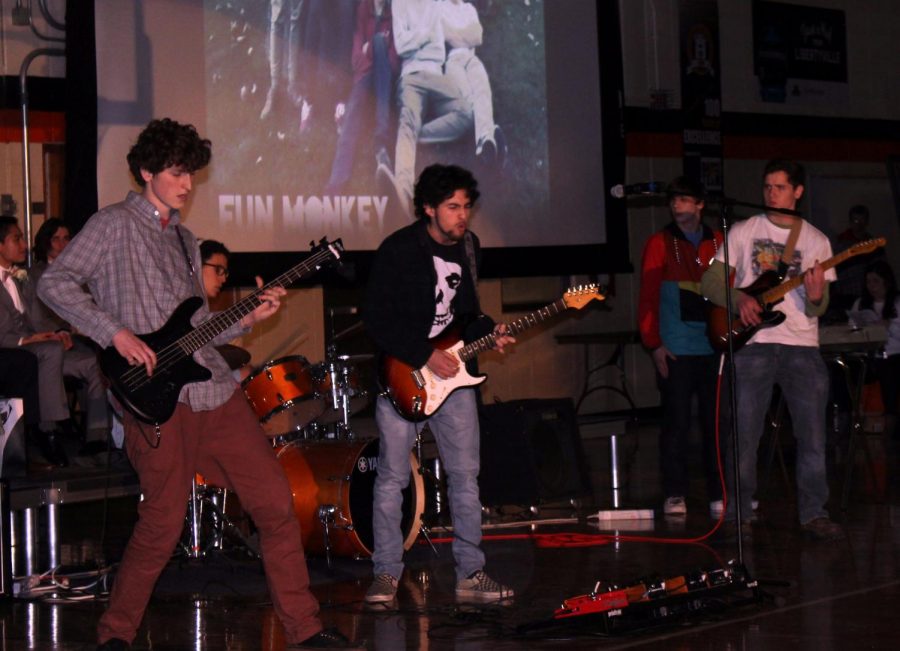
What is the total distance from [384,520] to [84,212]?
143 inches

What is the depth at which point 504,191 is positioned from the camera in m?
11.4

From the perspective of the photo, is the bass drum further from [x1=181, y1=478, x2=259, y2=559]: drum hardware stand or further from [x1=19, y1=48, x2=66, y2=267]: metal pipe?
[x1=19, y1=48, x2=66, y2=267]: metal pipe

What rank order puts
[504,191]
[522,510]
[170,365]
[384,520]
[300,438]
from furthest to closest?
[504,191] < [522,510] < [300,438] < [384,520] < [170,365]

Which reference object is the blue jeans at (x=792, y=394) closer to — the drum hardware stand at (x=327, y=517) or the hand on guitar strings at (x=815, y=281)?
the hand on guitar strings at (x=815, y=281)

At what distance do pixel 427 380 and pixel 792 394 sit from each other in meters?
2.33

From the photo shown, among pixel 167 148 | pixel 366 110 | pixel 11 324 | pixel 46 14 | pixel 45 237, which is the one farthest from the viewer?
pixel 366 110

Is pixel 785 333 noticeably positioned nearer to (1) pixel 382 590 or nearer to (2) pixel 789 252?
(2) pixel 789 252

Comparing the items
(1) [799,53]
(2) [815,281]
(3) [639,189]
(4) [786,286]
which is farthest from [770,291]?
(1) [799,53]

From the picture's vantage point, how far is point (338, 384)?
25.0 feet

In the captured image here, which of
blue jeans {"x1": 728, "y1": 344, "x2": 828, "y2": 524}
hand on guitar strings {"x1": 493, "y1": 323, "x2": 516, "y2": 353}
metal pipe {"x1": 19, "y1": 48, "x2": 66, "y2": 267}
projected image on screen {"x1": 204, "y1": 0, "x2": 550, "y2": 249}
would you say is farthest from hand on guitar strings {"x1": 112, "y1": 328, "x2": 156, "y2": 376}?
metal pipe {"x1": 19, "y1": 48, "x2": 66, "y2": 267}

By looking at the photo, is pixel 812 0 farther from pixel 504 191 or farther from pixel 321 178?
pixel 321 178

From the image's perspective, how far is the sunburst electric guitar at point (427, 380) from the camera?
6.33 m

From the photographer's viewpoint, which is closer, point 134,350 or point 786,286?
point 134,350

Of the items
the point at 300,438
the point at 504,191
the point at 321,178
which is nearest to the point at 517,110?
the point at 504,191
